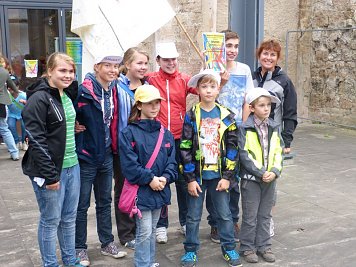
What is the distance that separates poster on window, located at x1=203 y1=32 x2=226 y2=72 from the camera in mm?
3902

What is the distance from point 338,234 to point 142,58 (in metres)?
2.53

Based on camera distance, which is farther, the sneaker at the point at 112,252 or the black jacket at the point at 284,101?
the black jacket at the point at 284,101

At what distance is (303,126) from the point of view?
11133mm

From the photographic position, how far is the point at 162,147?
3385 millimetres

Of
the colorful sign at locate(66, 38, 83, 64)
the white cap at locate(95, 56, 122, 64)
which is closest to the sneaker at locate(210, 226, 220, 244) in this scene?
the white cap at locate(95, 56, 122, 64)

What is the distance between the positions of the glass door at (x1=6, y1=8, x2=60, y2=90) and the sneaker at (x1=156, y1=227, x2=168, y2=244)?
6.13 meters

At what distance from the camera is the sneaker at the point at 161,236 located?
13.6 feet

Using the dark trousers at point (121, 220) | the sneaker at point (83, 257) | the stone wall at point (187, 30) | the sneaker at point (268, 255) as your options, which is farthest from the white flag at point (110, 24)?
the stone wall at point (187, 30)

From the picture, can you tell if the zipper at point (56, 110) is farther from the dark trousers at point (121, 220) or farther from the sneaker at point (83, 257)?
the sneaker at point (83, 257)

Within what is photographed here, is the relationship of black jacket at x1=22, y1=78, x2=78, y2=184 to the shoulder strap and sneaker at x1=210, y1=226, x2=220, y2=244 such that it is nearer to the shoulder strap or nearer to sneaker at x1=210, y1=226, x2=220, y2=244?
the shoulder strap

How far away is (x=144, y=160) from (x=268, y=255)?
4.60ft

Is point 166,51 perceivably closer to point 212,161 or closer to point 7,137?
point 212,161

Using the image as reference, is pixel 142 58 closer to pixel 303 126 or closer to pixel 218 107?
pixel 218 107

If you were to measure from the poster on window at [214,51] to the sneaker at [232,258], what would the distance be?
5.05ft
